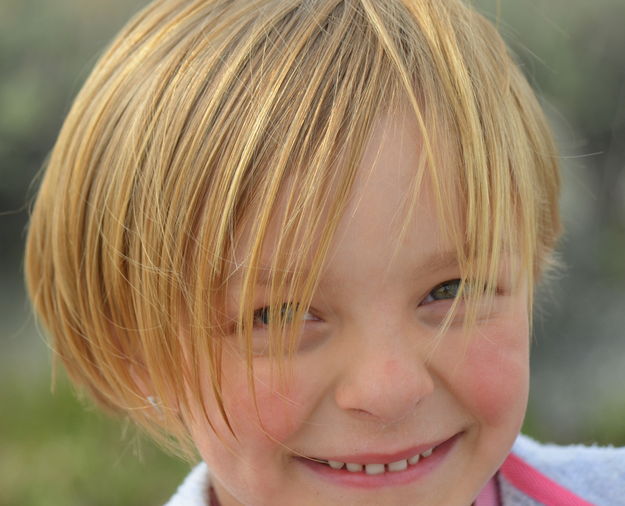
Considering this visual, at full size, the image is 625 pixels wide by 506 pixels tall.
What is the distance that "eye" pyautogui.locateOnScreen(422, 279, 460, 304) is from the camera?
0.94m

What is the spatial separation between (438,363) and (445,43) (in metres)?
0.32

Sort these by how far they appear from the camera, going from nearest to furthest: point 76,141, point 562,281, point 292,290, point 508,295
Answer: point 292,290 → point 508,295 → point 76,141 → point 562,281

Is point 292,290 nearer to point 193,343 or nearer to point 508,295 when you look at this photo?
point 193,343

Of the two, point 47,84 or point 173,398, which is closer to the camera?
point 173,398

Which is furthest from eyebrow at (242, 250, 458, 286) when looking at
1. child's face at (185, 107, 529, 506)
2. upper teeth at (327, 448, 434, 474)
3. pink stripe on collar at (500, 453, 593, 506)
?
pink stripe on collar at (500, 453, 593, 506)

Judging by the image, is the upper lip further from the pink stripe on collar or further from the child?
the pink stripe on collar

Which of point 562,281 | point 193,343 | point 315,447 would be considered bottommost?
point 562,281

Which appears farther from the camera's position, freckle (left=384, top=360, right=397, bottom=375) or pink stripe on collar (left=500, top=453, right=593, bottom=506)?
pink stripe on collar (left=500, top=453, right=593, bottom=506)

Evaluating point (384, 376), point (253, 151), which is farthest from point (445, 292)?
point (253, 151)

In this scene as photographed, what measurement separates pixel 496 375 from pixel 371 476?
16 centimetres

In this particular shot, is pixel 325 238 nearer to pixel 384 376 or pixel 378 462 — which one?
pixel 384 376

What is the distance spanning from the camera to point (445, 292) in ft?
3.12

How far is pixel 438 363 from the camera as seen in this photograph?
92 cm

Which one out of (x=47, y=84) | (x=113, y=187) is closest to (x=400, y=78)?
(x=113, y=187)
